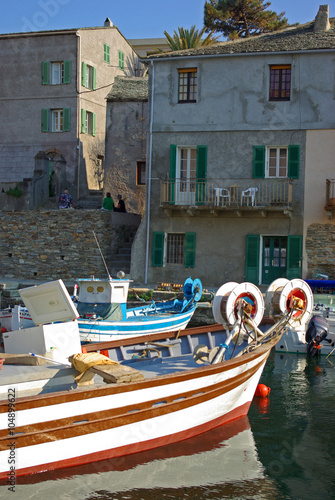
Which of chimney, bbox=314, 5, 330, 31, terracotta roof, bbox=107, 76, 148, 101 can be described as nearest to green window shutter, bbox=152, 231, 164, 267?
terracotta roof, bbox=107, 76, 148, 101

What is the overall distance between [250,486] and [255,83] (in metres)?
17.8

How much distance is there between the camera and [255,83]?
23.7 m

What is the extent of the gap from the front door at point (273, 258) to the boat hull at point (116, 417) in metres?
12.7

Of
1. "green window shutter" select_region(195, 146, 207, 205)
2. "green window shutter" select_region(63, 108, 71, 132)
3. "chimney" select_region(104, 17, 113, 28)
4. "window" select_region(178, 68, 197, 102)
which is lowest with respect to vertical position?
"green window shutter" select_region(195, 146, 207, 205)

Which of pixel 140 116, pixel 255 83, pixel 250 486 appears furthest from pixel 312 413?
pixel 140 116

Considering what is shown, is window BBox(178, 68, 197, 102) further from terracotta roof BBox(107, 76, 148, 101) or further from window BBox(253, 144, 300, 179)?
terracotta roof BBox(107, 76, 148, 101)

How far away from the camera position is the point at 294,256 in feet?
75.8

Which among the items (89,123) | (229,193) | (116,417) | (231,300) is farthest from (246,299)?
(89,123)

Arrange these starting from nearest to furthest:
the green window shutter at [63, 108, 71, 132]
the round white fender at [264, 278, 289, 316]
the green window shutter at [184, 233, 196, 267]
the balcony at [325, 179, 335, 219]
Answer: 1. the round white fender at [264, 278, 289, 316]
2. the balcony at [325, 179, 335, 219]
3. the green window shutter at [184, 233, 196, 267]
4. the green window shutter at [63, 108, 71, 132]

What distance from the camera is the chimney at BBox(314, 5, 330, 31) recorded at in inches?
981

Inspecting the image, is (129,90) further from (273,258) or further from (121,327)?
(121,327)

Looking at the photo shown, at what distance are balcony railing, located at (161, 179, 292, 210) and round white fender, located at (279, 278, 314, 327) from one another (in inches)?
403

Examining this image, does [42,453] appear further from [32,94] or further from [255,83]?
[32,94]

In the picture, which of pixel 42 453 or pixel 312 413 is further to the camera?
pixel 312 413
